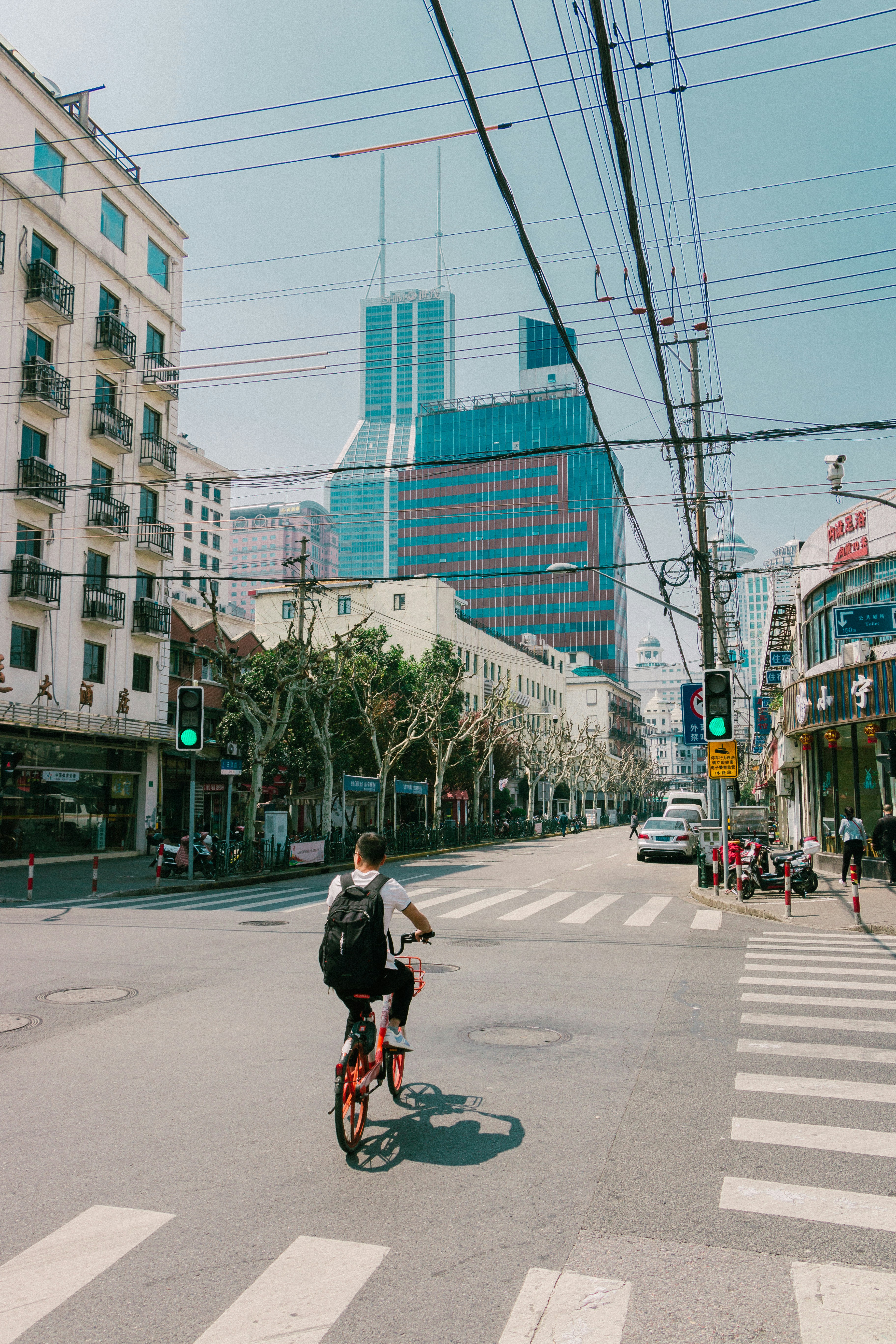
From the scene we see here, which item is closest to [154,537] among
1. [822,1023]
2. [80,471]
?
[80,471]

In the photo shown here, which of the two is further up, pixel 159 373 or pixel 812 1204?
pixel 159 373

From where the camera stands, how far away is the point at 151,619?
34688 millimetres

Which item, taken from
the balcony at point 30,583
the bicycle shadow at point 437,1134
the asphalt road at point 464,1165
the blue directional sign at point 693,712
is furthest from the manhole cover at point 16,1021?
the balcony at point 30,583

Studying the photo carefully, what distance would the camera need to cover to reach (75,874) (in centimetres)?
2553

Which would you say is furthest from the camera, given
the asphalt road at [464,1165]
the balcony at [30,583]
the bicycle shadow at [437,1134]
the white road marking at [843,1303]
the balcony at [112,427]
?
the balcony at [112,427]

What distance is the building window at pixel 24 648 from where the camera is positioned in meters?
28.0

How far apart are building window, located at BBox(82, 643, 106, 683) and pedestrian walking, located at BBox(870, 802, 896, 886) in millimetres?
24247

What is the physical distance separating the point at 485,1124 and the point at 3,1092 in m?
3.29

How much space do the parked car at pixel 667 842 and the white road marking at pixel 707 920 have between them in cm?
1406

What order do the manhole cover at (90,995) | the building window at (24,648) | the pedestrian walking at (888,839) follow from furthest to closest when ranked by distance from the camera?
1. the building window at (24,648)
2. the pedestrian walking at (888,839)
3. the manhole cover at (90,995)

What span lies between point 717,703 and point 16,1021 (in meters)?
13.0

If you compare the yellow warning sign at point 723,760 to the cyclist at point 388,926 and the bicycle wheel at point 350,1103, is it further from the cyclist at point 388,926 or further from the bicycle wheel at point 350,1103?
the bicycle wheel at point 350,1103

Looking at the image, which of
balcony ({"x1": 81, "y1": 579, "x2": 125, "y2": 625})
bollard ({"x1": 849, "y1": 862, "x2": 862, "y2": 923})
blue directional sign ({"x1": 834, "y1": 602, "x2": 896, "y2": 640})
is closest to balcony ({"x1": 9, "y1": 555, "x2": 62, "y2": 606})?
balcony ({"x1": 81, "y1": 579, "x2": 125, "y2": 625})

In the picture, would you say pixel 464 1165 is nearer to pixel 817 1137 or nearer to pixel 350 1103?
pixel 350 1103
